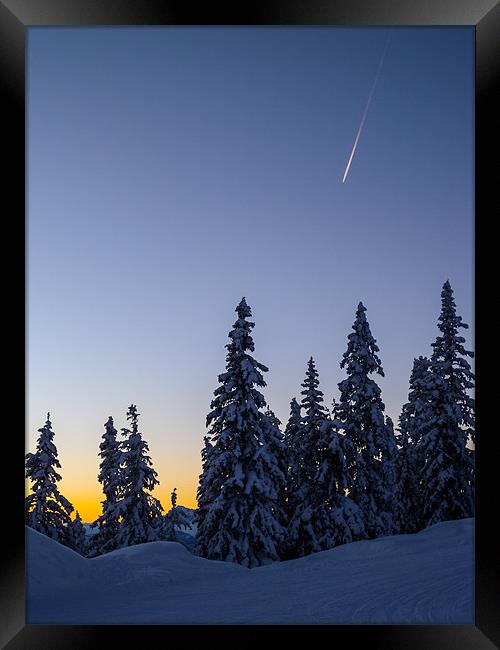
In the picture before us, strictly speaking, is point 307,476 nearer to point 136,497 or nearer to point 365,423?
point 365,423

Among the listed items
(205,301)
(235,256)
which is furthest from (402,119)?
(205,301)

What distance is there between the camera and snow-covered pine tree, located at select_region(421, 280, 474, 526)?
17438 millimetres

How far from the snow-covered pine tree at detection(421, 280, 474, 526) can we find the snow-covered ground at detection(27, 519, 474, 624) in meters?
6.02

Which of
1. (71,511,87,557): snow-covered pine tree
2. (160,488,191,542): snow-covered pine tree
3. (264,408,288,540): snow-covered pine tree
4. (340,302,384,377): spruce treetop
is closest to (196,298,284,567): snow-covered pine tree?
(264,408,288,540): snow-covered pine tree

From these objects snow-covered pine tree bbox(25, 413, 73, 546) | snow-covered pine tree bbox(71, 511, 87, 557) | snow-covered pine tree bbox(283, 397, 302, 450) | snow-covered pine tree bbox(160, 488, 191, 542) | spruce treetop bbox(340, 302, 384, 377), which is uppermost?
spruce treetop bbox(340, 302, 384, 377)

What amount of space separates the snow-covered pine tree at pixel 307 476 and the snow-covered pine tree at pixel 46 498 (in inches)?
235

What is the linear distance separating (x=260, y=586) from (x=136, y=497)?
9.93 m

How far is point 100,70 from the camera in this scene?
1144 centimetres

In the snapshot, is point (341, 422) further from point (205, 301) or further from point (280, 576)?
point (280, 576)

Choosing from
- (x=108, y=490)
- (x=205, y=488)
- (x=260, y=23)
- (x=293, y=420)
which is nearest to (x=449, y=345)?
(x=293, y=420)

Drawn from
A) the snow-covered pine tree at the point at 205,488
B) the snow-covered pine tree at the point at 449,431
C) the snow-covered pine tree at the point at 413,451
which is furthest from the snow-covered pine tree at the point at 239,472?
the snow-covered pine tree at the point at 449,431

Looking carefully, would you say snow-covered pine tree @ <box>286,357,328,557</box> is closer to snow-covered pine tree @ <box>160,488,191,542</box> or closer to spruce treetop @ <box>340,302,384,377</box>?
spruce treetop @ <box>340,302,384,377</box>

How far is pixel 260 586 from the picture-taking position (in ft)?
32.3
